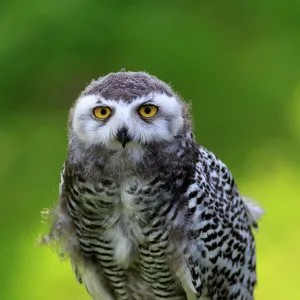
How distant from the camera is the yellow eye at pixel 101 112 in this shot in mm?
1772

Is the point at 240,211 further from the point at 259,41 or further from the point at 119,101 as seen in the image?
the point at 259,41

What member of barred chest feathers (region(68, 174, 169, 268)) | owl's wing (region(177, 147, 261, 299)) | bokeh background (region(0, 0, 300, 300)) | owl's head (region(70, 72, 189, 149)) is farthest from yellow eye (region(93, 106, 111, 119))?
bokeh background (region(0, 0, 300, 300))

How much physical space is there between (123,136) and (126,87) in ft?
0.39

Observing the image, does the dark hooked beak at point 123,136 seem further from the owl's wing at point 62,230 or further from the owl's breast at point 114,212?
the owl's wing at point 62,230

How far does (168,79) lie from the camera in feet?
15.0

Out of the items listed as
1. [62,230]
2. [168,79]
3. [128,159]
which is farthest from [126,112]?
[168,79]

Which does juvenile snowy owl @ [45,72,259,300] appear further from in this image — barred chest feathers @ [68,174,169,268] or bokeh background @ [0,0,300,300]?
bokeh background @ [0,0,300,300]

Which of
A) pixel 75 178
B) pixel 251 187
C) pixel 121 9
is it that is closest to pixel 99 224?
pixel 75 178

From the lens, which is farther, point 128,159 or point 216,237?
point 216,237

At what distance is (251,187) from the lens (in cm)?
424

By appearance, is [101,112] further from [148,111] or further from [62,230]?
[62,230]

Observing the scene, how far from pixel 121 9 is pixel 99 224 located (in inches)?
131

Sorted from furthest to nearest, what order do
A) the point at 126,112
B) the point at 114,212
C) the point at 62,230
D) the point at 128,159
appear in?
1. the point at 62,230
2. the point at 114,212
3. the point at 128,159
4. the point at 126,112

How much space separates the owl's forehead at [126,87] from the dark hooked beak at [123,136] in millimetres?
69
